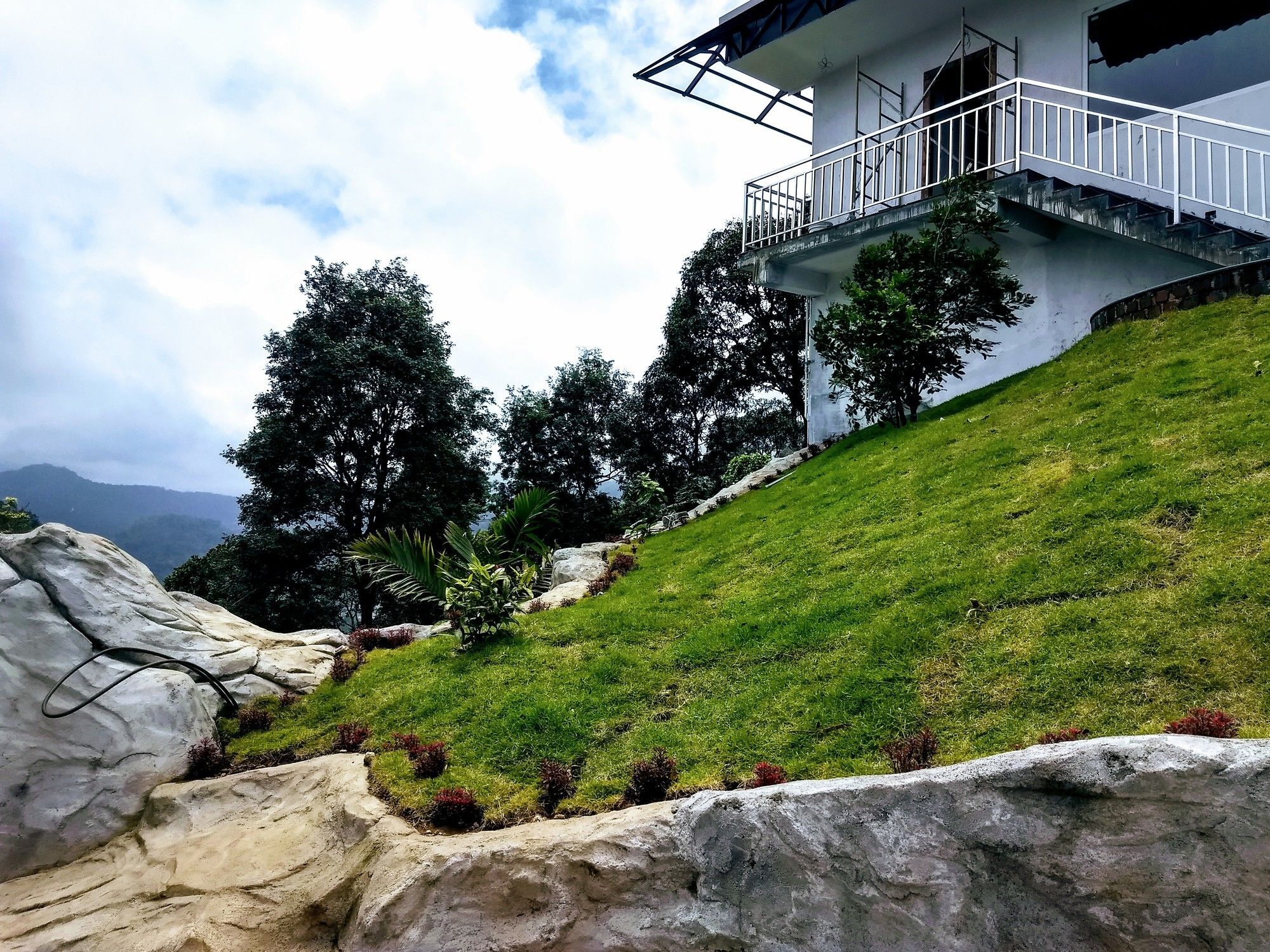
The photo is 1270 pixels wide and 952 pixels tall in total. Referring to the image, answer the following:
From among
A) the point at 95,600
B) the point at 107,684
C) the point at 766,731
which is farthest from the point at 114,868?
the point at 766,731

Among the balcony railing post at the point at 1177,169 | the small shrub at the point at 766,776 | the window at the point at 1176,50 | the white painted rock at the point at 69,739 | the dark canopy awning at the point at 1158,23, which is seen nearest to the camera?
the small shrub at the point at 766,776

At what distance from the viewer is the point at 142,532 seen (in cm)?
12756

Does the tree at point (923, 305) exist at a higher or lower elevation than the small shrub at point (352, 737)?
higher

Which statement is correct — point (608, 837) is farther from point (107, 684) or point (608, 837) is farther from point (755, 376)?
point (755, 376)

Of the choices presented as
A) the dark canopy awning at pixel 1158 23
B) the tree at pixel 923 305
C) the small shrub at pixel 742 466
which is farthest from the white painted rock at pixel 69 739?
the dark canopy awning at pixel 1158 23

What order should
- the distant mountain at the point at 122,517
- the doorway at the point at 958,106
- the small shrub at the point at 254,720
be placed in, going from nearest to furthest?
1. the small shrub at the point at 254,720
2. the doorway at the point at 958,106
3. the distant mountain at the point at 122,517

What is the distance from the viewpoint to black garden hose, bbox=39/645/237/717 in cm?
787

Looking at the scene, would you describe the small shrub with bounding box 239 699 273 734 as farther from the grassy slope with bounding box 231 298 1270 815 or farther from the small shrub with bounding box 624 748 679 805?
the small shrub with bounding box 624 748 679 805

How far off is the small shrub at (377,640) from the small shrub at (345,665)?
0.68ft

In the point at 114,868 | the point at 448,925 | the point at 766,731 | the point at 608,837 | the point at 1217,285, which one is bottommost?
the point at 114,868

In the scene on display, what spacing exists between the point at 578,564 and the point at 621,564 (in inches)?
31.5

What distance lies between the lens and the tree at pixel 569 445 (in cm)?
2412

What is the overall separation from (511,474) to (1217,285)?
17.5 meters

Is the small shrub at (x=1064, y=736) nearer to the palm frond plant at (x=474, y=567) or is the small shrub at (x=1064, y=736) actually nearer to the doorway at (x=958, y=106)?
the palm frond plant at (x=474, y=567)
